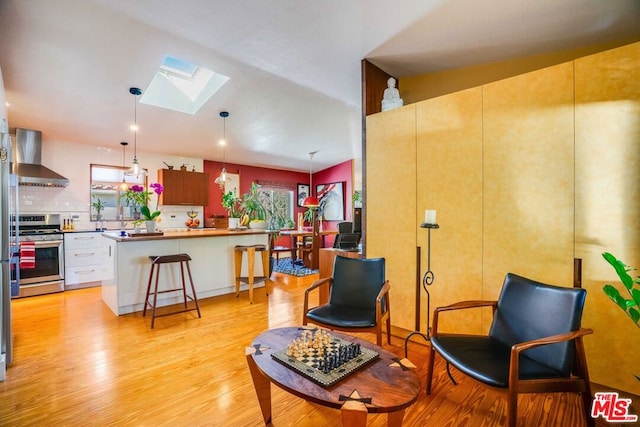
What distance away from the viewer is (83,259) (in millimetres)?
4676

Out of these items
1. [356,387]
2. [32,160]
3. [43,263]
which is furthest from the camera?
[32,160]

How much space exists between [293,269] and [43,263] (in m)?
4.06

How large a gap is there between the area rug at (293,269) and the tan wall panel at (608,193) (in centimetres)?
433

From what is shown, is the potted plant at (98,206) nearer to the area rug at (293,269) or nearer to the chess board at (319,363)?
the area rug at (293,269)

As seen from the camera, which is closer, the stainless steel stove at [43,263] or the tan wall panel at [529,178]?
the tan wall panel at [529,178]

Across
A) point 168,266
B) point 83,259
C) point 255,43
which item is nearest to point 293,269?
point 168,266

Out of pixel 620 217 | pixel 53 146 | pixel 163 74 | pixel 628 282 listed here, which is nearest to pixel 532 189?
pixel 620 217

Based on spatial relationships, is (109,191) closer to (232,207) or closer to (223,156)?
(223,156)

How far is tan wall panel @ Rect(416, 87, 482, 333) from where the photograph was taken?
96.1 inches

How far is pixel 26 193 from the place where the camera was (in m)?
4.68

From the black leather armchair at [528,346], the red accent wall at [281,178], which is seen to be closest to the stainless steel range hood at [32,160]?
the red accent wall at [281,178]

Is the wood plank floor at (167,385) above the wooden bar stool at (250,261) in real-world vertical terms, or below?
below

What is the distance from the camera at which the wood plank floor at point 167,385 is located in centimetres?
172

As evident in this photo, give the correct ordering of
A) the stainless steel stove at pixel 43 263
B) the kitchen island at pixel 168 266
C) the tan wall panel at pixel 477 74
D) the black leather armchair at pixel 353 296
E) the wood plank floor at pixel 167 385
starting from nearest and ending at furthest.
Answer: the wood plank floor at pixel 167 385, the black leather armchair at pixel 353 296, the tan wall panel at pixel 477 74, the kitchen island at pixel 168 266, the stainless steel stove at pixel 43 263
